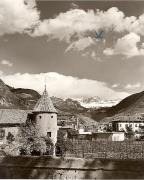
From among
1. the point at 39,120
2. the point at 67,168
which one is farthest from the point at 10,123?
the point at 67,168

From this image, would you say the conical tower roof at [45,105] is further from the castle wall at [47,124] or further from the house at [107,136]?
the house at [107,136]

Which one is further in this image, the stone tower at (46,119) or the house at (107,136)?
the house at (107,136)

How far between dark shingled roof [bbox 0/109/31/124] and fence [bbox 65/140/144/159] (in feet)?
27.8

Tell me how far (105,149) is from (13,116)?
46.7 ft

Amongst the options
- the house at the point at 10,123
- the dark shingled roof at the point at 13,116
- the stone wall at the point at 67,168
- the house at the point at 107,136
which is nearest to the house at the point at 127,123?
the house at the point at 107,136

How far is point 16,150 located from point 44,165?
857 inches

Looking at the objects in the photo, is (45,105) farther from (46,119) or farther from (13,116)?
(13,116)

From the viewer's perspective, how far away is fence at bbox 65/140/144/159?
135 feet

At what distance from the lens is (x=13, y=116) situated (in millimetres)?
49000

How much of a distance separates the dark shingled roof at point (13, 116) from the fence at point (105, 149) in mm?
8486

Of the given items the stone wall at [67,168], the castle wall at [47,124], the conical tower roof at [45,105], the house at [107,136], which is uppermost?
the conical tower roof at [45,105]

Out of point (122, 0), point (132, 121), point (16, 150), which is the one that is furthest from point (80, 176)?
point (132, 121)

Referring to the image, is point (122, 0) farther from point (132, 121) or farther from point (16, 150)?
point (132, 121)

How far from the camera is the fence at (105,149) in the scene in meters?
41.2
